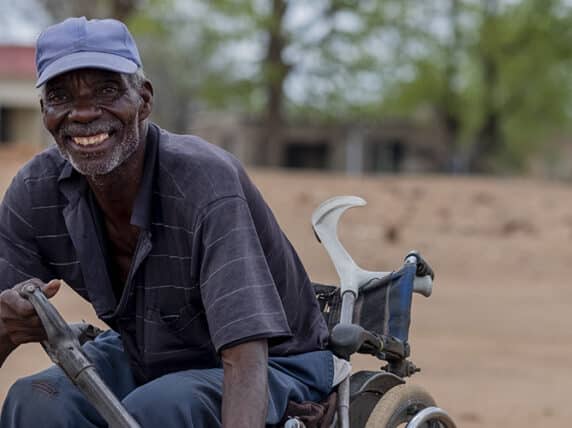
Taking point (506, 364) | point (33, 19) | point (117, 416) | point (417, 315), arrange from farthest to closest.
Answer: point (33, 19)
point (417, 315)
point (506, 364)
point (117, 416)

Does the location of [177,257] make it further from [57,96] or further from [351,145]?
[351,145]

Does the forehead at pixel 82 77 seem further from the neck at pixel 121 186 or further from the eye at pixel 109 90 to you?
the neck at pixel 121 186

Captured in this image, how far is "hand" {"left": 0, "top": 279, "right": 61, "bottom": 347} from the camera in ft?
9.57

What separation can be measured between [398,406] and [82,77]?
1265mm

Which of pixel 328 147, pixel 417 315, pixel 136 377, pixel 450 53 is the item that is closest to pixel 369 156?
pixel 328 147

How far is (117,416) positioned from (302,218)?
1407 cm

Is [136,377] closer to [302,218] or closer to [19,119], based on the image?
[302,218]

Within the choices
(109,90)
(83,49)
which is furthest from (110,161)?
(83,49)

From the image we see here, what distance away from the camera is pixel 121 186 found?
317 centimetres

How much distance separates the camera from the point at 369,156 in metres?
38.8

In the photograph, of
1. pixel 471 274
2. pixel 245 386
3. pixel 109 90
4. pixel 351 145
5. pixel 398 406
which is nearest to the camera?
pixel 245 386

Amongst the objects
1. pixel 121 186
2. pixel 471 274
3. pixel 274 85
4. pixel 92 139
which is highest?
pixel 274 85

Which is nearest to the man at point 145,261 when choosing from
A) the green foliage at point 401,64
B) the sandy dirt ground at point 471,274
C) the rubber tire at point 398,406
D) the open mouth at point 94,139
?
the open mouth at point 94,139

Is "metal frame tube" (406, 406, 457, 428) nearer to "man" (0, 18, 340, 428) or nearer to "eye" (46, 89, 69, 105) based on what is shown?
"man" (0, 18, 340, 428)
